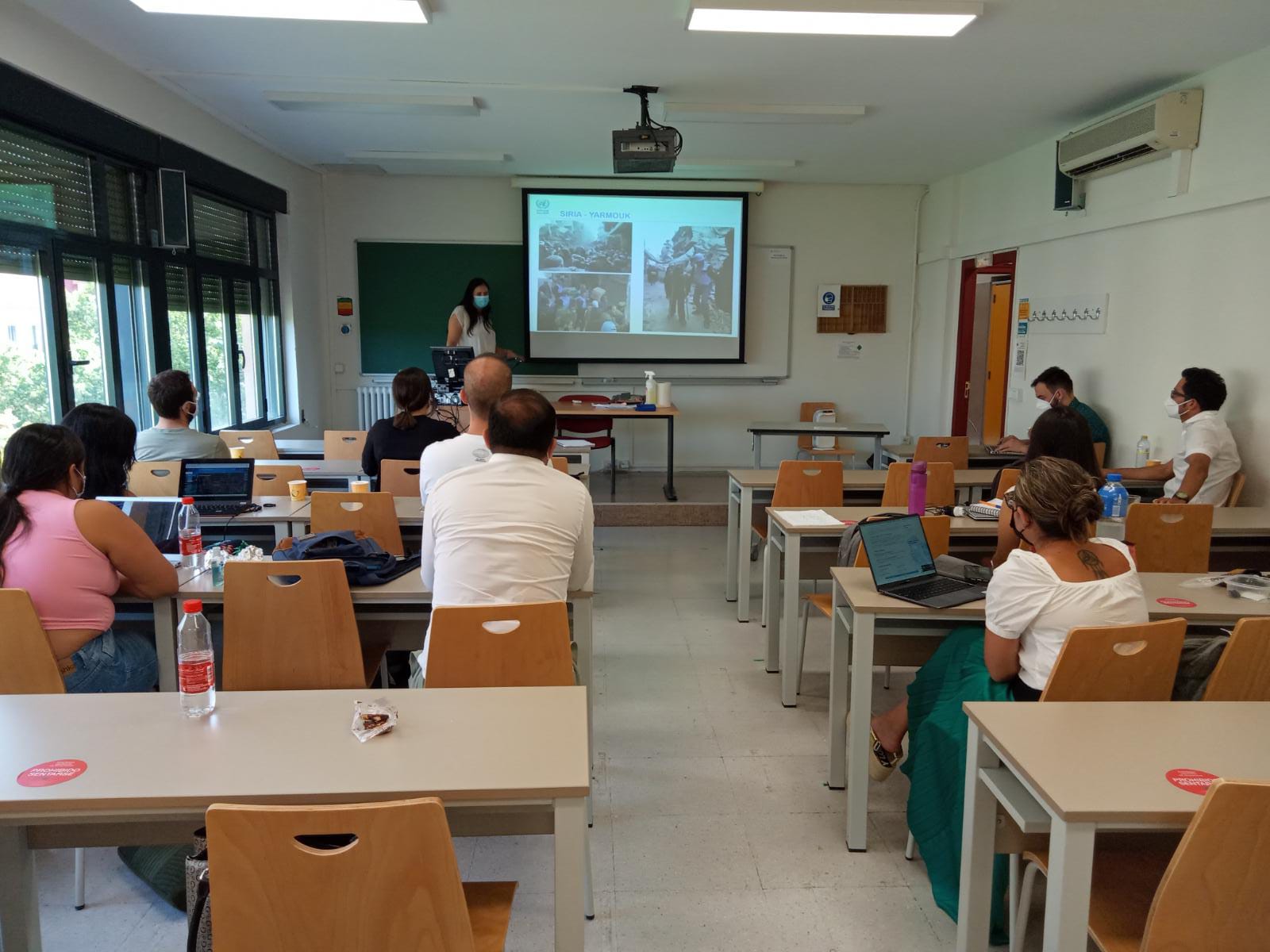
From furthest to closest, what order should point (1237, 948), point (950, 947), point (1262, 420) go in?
1. point (1262, 420)
2. point (950, 947)
3. point (1237, 948)

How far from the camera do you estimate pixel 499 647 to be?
204cm

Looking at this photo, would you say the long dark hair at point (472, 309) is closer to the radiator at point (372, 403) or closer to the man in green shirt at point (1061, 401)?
the radiator at point (372, 403)

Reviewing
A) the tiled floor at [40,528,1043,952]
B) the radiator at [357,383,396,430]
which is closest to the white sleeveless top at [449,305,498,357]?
the radiator at [357,383,396,430]

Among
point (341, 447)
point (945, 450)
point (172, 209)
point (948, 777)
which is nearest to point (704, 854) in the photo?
point (948, 777)

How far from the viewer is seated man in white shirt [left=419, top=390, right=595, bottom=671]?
2.23 meters

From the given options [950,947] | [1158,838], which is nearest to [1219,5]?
[1158,838]

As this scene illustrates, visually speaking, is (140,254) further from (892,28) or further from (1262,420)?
(1262,420)

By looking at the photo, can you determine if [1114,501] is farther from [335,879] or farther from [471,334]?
[471,334]

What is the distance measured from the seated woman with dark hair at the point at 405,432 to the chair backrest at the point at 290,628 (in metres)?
1.94

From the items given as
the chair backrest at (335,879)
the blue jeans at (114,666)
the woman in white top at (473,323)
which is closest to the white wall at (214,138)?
the woman in white top at (473,323)

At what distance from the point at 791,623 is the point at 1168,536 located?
148 centimetres

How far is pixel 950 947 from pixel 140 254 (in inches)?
219

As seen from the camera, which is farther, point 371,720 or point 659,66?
point 659,66

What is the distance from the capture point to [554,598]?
7.67 ft
